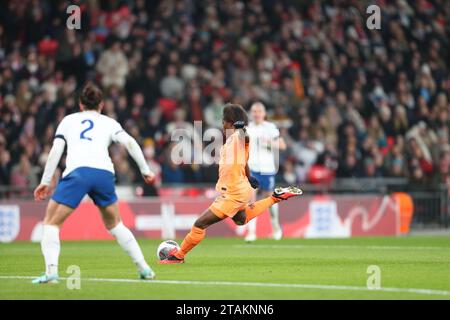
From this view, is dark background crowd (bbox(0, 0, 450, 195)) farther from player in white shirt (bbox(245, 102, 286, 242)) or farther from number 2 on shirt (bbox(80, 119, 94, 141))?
number 2 on shirt (bbox(80, 119, 94, 141))

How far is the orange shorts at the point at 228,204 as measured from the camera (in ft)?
46.7

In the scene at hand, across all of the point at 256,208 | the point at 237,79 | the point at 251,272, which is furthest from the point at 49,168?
the point at 237,79

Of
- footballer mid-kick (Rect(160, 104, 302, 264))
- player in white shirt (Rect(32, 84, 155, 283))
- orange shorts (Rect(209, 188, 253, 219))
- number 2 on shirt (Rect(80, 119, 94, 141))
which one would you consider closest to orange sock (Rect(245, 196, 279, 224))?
footballer mid-kick (Rect(160, 104, 302, 264))

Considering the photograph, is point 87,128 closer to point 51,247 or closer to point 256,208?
point 51,247

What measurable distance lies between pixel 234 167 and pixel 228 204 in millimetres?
536

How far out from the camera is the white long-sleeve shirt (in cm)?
1135

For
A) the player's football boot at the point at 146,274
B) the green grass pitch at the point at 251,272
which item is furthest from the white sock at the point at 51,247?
the player's football boot at the point at 146,274

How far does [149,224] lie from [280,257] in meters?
7.96

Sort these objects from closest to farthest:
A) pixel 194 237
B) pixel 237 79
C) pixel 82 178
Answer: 1. pixel 82 178
2. pixel 194 237
3. pixel 237 79

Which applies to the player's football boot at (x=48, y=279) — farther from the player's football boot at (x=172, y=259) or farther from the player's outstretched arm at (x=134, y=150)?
the player's football boot at (x=172, y=259)

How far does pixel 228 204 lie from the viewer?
14.4 meters

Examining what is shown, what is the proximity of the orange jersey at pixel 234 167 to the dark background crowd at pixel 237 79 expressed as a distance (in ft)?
32.7
